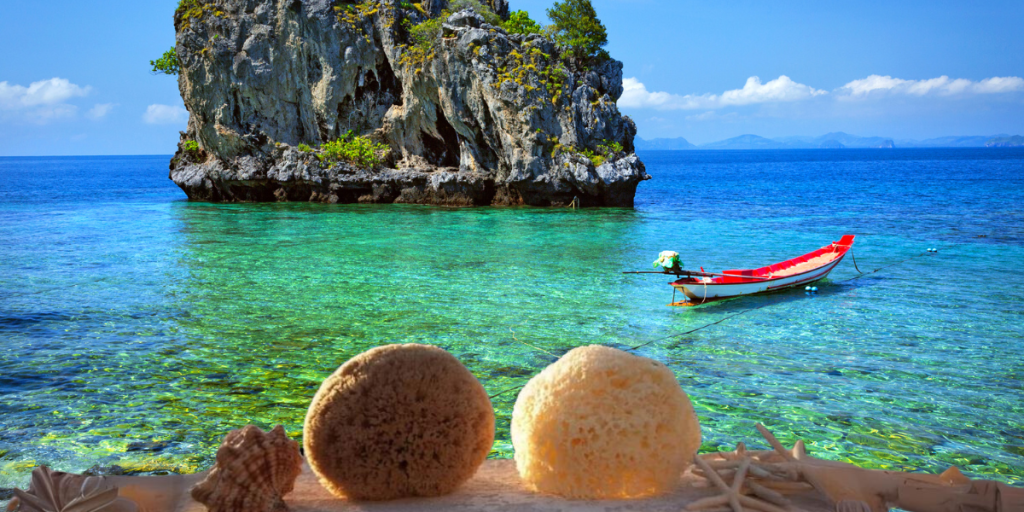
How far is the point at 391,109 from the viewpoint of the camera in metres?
43.7

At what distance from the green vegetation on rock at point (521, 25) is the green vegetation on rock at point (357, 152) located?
11047 millimetres

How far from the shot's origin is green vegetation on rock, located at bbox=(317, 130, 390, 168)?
142 ft

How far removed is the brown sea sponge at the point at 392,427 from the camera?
358 cm

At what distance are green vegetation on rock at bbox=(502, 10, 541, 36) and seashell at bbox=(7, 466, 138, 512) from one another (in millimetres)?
39049

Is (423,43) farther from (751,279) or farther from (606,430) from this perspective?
(606,430)

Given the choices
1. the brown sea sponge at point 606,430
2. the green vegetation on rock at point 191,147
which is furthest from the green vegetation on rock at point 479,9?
the brown sea sponge at point 606,430

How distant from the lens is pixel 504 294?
46.3ft

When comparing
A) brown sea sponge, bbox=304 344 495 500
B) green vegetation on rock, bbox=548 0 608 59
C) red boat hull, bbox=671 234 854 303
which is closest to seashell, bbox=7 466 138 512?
brown sea sponge, bbox=304 344 495 500

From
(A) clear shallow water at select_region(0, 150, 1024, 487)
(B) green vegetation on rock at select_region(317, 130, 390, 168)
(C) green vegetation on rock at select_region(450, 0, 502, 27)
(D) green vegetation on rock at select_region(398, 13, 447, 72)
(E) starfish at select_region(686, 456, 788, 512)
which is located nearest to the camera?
(E) starfish at select_region(686, 456, 788, 512)

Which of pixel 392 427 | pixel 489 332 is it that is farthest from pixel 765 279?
pixel 392 427

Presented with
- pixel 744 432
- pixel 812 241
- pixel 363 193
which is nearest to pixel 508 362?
pixel 744 432

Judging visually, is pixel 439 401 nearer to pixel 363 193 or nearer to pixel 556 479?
pixel 556 479

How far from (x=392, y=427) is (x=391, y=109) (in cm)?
4208

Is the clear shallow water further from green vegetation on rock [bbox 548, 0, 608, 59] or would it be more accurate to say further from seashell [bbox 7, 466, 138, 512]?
green vegetation on rock [bbox 548, 0, 608, 59]
